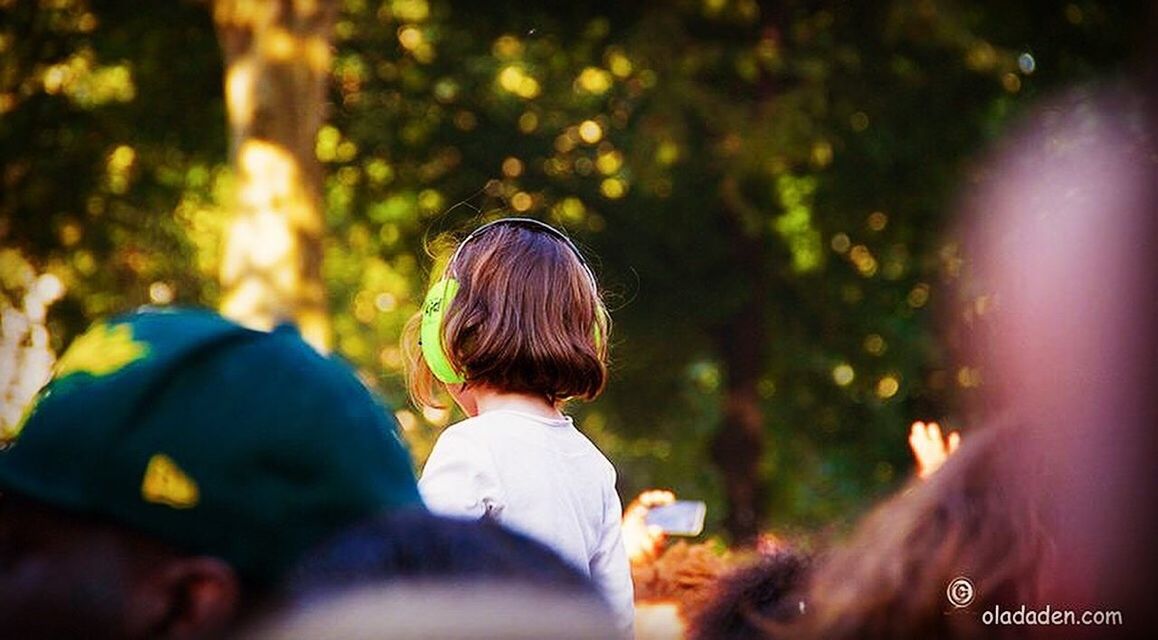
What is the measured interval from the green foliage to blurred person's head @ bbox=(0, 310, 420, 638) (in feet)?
34.7

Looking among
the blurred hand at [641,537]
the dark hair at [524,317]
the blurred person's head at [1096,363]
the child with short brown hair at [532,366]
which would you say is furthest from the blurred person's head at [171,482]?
the blurred hand at [641,537]

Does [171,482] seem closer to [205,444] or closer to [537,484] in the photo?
[205,444]

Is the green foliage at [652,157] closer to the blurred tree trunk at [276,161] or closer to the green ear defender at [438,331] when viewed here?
the blurred tree trunk at [276,161]

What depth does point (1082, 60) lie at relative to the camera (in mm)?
12148

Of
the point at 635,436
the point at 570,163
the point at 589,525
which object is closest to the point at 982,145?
the point at 570,163

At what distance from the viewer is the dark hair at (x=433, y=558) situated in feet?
2.42

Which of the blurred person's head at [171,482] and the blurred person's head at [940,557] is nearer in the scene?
the blurred person's head at [171,482]

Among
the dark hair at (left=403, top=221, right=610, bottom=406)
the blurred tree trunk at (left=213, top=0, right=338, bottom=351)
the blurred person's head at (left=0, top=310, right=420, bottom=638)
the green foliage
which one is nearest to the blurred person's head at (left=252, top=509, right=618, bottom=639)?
the blurred person's head at (left=0, top=310, right=420, bottom=638)

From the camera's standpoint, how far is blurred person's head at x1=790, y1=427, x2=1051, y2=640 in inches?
48.1

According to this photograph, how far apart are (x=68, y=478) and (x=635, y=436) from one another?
13.6m

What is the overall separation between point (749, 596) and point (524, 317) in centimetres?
119

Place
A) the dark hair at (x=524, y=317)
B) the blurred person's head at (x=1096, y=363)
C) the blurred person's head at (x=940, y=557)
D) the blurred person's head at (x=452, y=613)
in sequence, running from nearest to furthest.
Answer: the blurred person's head at (x=452, y=613) < the blurred person's head at (x=940, y=557) < the blurred person's head at (x=1096, y=363) < the dark hair at (x=524, y=317)

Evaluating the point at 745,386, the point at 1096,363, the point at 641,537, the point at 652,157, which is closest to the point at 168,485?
the point at 1096,363

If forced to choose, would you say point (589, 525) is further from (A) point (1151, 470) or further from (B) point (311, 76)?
(B) point (311, 76)
